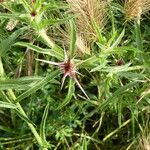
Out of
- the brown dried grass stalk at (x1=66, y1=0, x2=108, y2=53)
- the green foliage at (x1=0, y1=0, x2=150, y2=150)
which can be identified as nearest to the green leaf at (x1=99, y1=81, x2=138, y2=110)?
the green foliage at (x1=0, y1=0, x2=150, y2=150)

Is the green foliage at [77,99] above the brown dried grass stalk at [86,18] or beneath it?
beneath

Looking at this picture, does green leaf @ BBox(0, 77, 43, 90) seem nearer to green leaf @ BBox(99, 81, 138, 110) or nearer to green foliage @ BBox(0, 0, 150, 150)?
green foliage @ BBox(0, 0, 150, 150)

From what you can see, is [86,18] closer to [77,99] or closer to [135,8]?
[135,8]

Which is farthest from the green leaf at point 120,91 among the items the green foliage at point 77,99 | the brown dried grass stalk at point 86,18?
the brown dried grass stalk at point 86,18

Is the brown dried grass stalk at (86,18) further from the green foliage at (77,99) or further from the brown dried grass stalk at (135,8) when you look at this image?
the brown dried grass stalk at (135,8)

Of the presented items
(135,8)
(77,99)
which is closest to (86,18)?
(135,8)
